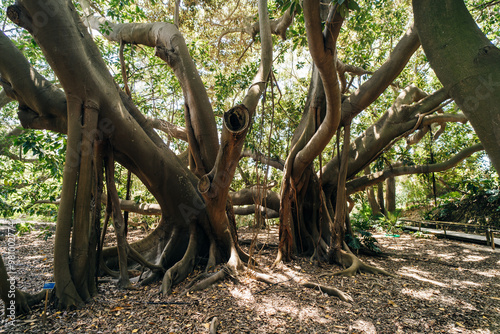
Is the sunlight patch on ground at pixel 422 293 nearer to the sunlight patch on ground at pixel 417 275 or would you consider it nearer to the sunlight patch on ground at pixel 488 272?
the sunlight patch on ground at pixel 417 275

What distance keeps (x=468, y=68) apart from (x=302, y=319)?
2.44 meters

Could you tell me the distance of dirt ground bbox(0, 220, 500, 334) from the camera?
100 inches

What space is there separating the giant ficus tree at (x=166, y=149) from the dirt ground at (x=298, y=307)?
0.93ft

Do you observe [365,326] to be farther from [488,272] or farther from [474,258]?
[474,258]

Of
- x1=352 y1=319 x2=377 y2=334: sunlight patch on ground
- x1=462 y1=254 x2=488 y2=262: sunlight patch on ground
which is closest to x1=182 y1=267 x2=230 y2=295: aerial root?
x1=352 y1=319 x2=377 y2=334: sunlight patch on ground

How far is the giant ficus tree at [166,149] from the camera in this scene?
119 inches

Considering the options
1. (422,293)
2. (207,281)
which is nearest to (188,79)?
(207,281)

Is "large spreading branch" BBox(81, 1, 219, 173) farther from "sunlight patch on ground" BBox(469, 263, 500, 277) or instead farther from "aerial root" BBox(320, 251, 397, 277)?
"sunlight patch on ground" BBox(469, 263, 500, 277)

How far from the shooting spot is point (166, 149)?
171 inches

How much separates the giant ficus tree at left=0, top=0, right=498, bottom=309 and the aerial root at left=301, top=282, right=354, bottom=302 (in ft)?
0.13

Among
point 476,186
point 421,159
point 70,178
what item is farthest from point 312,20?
point 476,186

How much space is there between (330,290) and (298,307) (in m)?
0.60

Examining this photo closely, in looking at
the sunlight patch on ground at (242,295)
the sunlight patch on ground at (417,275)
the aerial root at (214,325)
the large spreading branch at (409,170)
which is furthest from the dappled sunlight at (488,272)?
the aerial root at (214,325)

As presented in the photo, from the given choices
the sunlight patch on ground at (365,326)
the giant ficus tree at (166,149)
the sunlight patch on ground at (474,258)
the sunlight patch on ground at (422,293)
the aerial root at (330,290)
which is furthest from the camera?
the sunlight patch on ground at (474,258)
